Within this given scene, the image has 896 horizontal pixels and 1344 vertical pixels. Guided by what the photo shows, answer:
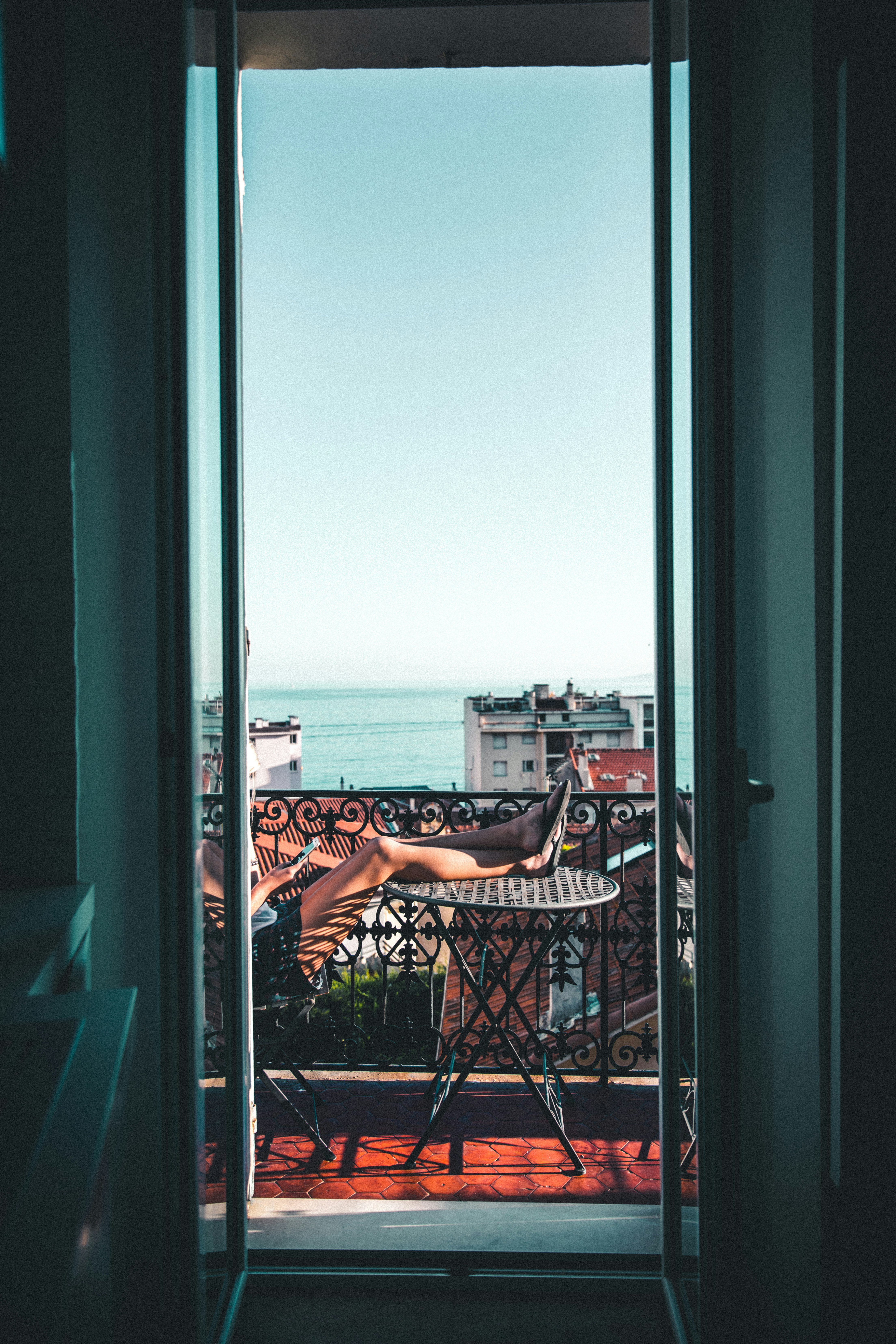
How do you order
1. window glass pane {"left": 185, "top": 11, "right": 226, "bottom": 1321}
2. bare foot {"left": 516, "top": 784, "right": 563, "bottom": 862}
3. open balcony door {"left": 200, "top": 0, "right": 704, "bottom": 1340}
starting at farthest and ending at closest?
bare foot {"left": 516, "top": 784, "right": 563, "bottom": 862} < open balcony door {"left": 200, "top": 0, "right": 704, "bottom": 1340} < window glass pane {"left": 185, "top": 11, "right": 226, "bottom": 1321}

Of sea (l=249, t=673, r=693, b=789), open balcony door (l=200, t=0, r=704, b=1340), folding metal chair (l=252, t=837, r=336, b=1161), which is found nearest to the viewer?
open balcony door (l=200, t=0, r=704, b=1340)

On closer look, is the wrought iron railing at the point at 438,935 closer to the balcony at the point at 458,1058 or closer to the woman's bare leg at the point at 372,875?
the balcony at the point at 458,1058

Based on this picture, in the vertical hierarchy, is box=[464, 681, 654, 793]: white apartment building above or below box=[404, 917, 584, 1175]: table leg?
below

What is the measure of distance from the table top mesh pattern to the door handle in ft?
3.18

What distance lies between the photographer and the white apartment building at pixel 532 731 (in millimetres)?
38344

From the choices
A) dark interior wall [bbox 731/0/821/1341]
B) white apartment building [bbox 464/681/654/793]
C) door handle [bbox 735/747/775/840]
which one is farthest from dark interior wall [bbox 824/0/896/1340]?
white apartment building [bbox 464/681/654/793]

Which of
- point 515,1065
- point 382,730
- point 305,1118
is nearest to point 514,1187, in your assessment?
point 515,1065

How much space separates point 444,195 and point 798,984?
35.5ft

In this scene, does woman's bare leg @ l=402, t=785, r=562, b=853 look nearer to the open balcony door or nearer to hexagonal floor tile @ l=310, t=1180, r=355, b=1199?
the open balcony door

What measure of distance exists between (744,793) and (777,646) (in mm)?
328

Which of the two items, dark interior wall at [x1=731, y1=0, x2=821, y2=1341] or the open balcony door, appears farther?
the open balcony door

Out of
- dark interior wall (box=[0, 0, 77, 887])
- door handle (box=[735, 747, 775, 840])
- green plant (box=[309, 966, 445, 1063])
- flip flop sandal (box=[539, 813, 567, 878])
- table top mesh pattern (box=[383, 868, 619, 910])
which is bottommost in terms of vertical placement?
green plant (box=[309, 966, 445, 1063])

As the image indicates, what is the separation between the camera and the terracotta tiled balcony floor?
191 cm

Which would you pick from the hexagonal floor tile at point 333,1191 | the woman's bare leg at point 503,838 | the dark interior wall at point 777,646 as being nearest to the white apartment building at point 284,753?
the woman's bare leg at point 503,838
